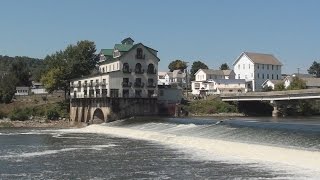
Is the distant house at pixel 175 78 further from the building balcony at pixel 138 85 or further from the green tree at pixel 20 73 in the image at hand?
the building balcony at pixel 138 85

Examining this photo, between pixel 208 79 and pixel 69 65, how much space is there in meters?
52.1

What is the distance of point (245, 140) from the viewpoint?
38.5m

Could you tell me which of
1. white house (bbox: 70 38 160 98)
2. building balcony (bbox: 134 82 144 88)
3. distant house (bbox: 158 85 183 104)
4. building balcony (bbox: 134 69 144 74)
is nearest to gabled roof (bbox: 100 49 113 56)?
white house (bbox: 70 38 160 98)

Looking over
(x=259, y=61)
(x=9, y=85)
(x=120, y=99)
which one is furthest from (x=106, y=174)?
(x=259, y=61)

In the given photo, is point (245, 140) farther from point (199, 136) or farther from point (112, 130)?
point (112, 130)

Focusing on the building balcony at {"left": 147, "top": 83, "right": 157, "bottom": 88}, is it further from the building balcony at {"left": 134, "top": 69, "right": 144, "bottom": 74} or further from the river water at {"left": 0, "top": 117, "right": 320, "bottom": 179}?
the river water at {"left": 0, "top": 117, "right": 320, "bottom": 179}

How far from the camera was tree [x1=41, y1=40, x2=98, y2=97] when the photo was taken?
9956cm

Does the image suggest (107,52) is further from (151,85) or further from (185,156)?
(185,156)

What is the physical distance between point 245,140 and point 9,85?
90.3 m

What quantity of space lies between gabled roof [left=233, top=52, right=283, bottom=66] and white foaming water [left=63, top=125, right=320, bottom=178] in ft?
283

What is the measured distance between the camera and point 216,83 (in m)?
129

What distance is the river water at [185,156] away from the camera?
2631cm

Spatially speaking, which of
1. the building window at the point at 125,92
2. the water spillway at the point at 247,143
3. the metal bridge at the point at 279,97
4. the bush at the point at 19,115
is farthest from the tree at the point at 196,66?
the water spillway at the point at 247,143

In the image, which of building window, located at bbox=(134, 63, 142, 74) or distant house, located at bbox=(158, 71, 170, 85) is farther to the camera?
distant house, located at bbox=(158, 71, 170, 85)
